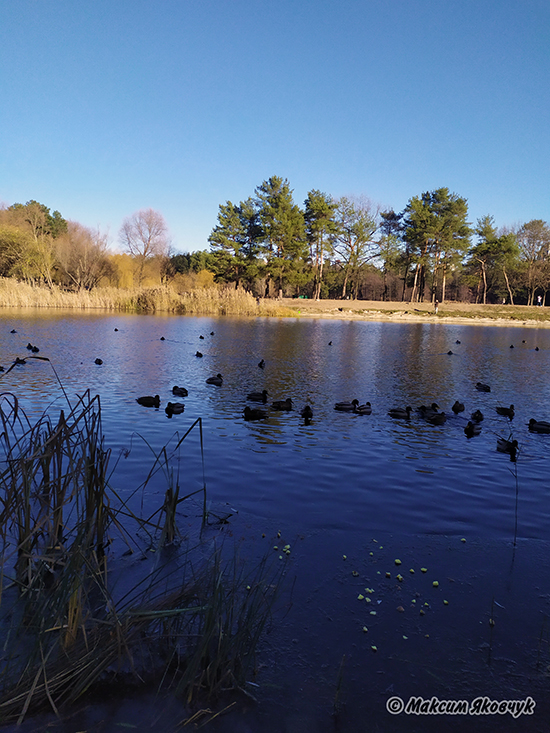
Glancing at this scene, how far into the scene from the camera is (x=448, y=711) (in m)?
2.83

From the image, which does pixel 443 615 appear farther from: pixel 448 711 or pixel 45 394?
pixel 45 394

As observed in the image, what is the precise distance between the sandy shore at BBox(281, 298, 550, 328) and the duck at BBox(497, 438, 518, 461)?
4208cm

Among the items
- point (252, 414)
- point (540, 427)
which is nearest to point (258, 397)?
point (252, 414)

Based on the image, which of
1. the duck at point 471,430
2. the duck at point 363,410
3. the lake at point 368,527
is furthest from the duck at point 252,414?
the duck at point 471,430

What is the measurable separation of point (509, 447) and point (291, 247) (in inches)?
2089

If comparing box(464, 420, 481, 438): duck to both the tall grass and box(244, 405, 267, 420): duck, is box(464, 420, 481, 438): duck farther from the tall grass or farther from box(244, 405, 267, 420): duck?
the tall grass

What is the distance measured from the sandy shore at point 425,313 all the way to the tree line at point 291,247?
4.53 metres

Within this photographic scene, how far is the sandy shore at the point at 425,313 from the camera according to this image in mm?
52312

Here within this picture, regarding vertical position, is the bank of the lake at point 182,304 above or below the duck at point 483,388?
above

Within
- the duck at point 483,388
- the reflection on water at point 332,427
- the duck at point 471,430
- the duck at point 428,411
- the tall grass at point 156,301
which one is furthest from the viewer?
the tall grass at point 156,301

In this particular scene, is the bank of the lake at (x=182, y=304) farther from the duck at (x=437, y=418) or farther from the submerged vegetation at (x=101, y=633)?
the submerged vegetation at (x=101, y=633)

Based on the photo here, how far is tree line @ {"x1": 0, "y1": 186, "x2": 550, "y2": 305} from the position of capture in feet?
185

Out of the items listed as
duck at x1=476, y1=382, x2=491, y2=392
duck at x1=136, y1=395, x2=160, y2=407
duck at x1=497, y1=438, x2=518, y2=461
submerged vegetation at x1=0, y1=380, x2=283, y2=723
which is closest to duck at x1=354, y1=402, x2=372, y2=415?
→ duck at x1=497, y1=438, x2=518, y2=461

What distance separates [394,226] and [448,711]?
73.0 metres
